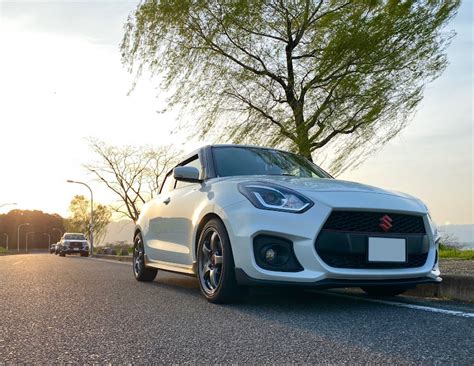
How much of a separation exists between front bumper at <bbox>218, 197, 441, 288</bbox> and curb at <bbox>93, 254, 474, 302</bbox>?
886 mm

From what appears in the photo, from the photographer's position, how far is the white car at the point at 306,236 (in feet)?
13.2

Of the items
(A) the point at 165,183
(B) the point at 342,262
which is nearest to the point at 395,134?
(A) the point at 165,183

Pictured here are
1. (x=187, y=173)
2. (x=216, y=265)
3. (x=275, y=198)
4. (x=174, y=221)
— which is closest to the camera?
(x=275, y=198)

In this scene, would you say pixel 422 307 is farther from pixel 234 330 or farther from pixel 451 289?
pixel 234 330

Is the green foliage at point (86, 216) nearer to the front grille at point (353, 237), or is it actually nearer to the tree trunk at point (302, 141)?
the tree trunk at point (302, 141)

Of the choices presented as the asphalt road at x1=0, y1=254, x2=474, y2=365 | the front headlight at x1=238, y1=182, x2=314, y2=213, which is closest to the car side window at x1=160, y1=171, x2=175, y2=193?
the asphalt road at x1=0, y1=254, x2=474, y2=365

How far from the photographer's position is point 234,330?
341 centimetres

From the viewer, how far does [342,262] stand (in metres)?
4.06

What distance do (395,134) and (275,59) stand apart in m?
3.19

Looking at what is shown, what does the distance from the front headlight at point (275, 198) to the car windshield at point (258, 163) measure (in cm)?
89

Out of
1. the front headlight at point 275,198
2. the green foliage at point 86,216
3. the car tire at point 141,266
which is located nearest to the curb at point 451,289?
the front headlight at point 275,198

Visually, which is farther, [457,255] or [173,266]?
[457,255]

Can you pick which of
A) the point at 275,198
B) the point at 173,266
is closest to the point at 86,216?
the point at 173,266

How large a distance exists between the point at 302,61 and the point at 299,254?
8.92 metres
